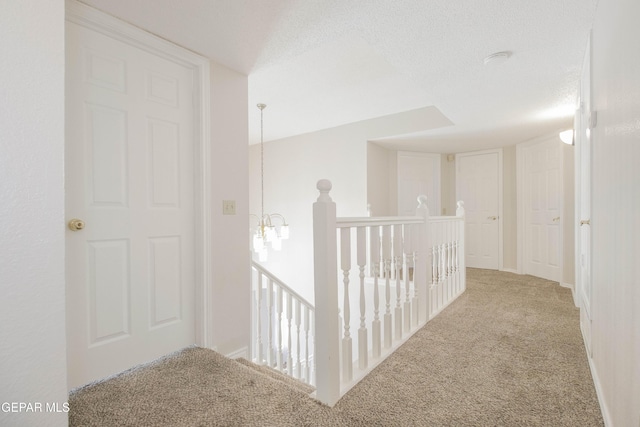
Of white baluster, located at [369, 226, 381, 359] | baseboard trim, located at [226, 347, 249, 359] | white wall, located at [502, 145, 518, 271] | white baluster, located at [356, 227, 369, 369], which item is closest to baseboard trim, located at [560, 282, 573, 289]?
white wall, located at [502, 145, 518, 271]

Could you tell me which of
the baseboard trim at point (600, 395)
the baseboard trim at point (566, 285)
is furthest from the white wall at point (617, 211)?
the baseboard trim at point (566, 285)

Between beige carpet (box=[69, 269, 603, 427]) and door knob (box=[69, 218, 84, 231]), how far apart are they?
2.75ft

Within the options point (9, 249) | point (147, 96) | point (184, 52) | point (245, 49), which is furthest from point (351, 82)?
point (9, 249)

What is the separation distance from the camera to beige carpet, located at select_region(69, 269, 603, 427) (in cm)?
131

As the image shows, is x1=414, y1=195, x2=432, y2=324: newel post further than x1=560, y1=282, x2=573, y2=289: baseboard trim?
No

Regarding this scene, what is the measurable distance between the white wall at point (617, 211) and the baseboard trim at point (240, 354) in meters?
2.05

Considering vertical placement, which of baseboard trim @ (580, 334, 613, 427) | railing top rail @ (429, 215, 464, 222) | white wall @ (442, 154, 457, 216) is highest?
white wall @ (442, 154, 457, 216)

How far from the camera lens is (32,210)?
3.49 feet

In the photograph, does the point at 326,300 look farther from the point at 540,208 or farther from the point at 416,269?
the point at 540,208

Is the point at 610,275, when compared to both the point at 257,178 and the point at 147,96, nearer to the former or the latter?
the point at 147,96

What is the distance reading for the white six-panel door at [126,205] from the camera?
162 cm

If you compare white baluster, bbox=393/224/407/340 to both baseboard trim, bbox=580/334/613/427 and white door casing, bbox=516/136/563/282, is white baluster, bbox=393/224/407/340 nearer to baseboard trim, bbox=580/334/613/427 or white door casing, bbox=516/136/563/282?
baseboard trim, bbox=580/334/613/427

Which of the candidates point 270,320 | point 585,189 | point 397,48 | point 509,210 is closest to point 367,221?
point 397,48

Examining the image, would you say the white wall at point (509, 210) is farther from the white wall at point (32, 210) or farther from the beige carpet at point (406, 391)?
the white wall at point (32, 210)
